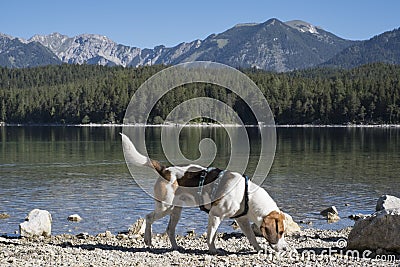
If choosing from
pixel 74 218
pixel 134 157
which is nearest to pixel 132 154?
pixel 134 157

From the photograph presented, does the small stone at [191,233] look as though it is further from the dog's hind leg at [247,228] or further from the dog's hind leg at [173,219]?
the dog's hind leg at [247,228]

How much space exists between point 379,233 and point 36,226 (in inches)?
471

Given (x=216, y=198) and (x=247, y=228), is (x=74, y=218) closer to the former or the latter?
(x=247, y=228)

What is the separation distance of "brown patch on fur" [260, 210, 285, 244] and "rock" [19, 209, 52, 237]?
9.80m

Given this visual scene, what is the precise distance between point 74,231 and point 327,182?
21559 mm

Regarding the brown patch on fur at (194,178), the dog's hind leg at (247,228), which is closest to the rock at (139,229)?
the brown patch on fur at (194,178)

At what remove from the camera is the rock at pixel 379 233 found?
1402cm

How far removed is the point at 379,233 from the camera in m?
14.2

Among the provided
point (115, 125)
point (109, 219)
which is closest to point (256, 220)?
point (109, 219)

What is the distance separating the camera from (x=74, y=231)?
845 inches

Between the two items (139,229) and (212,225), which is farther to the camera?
(139,229)

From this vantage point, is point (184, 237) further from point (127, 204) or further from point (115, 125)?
point (115, 125)

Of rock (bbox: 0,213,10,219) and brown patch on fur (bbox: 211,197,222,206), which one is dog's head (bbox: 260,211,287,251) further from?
rock (bbox: 0,213,10,219)

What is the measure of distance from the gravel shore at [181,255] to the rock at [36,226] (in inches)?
99.6
